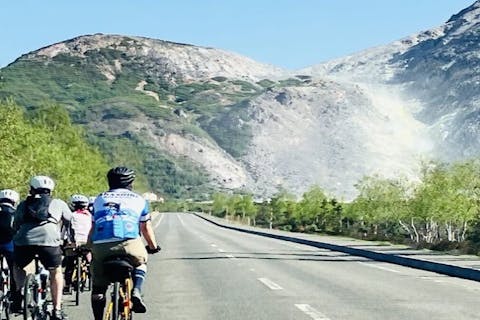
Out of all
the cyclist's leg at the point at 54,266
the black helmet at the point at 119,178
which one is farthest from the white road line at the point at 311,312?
the black helmet at the point at 119,178

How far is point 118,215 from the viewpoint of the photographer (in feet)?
26.3

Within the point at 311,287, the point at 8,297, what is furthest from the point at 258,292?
the point at 8,297

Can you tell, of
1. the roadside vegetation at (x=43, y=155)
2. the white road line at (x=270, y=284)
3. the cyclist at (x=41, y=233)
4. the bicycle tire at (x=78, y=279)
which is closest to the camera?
Result: the cyclist at (x=41, y=233)

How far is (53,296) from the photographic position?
32.9 ft

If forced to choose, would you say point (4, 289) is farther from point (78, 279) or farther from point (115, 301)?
point (115, 301)

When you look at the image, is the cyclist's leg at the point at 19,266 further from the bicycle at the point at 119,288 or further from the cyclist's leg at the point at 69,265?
the cyclist's leg at the point at 69,265

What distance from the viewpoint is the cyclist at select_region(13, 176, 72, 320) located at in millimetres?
9789

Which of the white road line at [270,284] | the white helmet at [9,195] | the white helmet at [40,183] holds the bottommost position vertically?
the white road line at [270,284]

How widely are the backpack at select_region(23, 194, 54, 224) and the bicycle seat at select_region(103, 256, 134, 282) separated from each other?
2174 millimetres

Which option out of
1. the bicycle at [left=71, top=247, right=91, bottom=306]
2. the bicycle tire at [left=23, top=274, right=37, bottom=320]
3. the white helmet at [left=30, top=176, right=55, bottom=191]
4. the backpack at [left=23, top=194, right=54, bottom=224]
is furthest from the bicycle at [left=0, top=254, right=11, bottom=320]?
the bicycle at [left=71, top=247, right=91, bottom=306]

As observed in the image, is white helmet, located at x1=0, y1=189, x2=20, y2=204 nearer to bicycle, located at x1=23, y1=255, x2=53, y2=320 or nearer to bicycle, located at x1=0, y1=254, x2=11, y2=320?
bicycle, located at x1=0, y1=254, x2=11, y2=320

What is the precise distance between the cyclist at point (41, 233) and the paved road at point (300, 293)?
→ 207 centimetres

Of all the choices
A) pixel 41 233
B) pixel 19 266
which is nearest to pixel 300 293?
pixel 19 266

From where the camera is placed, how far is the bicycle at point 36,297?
10.1 meters
